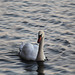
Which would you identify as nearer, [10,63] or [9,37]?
[10,63]

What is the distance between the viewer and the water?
12.9 meters

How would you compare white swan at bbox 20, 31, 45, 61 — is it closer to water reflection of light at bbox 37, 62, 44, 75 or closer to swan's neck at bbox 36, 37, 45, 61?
swan's neck at bbox 36, 37, 45, 61

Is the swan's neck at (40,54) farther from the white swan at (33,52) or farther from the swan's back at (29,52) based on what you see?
the swan's back at (29,52)

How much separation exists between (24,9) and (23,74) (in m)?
10.6

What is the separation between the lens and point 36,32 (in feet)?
56.9

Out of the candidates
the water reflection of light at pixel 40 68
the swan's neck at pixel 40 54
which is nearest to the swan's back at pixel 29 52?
the swan's neck at pixel 40 54

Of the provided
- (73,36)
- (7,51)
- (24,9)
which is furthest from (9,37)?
(24,9)

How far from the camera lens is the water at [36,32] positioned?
1289cm

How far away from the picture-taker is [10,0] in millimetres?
24719

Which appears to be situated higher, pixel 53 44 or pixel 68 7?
pixel 68 7

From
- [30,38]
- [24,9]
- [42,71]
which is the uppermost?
[24,9]

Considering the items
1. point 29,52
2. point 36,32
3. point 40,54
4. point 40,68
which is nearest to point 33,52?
point 29,52

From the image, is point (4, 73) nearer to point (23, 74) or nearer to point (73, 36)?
point (23, 74)

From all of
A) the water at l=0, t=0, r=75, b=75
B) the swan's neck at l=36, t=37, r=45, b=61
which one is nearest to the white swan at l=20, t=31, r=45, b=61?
the swan's neck at l=36, t=37, r=45, b=61
